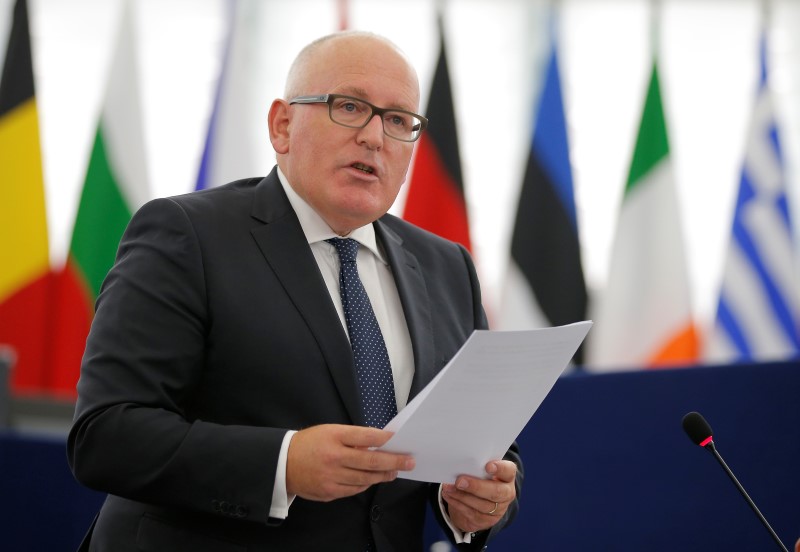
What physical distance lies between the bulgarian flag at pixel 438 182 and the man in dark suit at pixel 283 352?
3.19 m

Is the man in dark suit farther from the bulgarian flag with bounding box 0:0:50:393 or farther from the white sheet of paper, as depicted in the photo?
the bulgarian flag with bounding box 0:0:50:393

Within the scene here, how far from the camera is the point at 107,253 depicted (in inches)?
205

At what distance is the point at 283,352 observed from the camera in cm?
180

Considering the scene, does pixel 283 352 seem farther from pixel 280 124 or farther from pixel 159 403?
pixel 280 124

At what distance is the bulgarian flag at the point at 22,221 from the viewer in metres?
5.08

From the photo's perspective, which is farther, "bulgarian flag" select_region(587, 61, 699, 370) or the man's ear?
"bulgarian flag" select_region(587, 61, 699, 370)

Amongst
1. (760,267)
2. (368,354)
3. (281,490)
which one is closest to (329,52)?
(368,354)

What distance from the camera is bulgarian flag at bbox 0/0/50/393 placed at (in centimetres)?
508

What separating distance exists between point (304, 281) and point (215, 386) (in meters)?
0.26

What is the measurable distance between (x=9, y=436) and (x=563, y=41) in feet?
14.1

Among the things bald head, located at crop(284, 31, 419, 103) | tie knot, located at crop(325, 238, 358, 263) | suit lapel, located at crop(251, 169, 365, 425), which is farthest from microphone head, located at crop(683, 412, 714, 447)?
bald head, located at crop(284, 31, 419, 103)

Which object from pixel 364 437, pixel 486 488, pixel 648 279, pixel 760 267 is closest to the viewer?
pixel 364 437

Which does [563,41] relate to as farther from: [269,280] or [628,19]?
[269,280]

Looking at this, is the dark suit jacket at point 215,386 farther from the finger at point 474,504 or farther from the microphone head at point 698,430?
the microphone head at point 698,430
